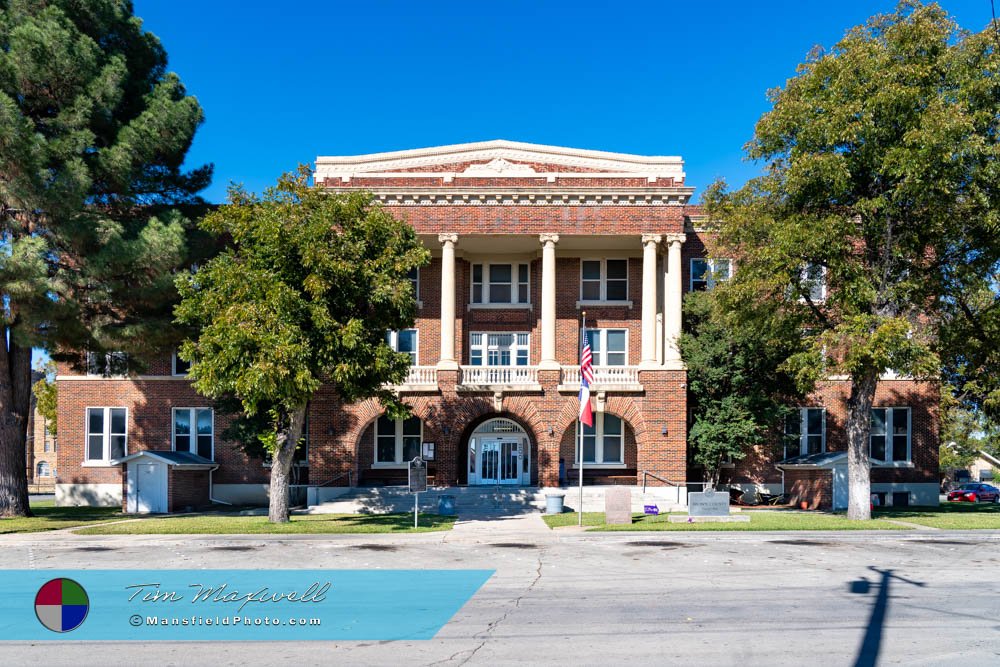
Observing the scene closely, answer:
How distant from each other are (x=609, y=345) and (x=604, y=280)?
2903 millimetres

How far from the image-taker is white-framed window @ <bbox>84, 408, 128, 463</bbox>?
3650cm

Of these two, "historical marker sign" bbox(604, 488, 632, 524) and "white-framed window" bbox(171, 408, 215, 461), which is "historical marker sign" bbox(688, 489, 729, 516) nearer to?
"historical marker sign" bbox(604, 488, 632, 524)

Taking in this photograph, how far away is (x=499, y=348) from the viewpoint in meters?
37.4

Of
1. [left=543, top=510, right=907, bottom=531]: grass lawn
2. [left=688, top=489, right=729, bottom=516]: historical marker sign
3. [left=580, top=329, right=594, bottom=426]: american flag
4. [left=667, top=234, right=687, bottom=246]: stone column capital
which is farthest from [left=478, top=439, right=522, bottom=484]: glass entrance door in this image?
[left=688, top=489, right=729, bottom=516]: historical marker sign

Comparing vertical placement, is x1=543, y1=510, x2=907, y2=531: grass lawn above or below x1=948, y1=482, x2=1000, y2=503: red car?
above

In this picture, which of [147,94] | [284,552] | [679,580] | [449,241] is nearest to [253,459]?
[449,241]

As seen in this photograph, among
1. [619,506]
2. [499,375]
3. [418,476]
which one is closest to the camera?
[619,506]

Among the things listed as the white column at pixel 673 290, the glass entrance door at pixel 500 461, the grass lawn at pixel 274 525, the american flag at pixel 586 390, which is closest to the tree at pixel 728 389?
the white column at pixel 673 290

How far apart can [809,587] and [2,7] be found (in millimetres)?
29543

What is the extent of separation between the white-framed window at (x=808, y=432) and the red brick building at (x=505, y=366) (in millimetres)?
519

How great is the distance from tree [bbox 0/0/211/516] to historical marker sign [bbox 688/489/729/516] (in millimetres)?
18113

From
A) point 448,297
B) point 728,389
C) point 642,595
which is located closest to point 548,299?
point 448,297

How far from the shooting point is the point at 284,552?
18.8 metres

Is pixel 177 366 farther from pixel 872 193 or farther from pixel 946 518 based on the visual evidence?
pixel 946 518
